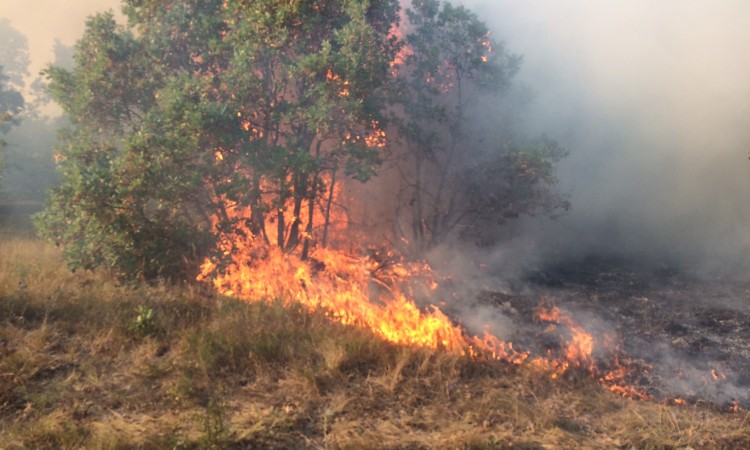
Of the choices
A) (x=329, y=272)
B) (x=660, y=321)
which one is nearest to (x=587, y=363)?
(x=660, y=321)

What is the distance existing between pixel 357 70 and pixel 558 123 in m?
11.6

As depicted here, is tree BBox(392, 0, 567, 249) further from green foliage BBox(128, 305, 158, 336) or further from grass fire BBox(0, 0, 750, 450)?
green foliage BBox(128, 305, 158, 336)

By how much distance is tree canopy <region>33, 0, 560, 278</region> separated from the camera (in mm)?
8234

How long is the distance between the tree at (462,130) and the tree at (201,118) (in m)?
1.52

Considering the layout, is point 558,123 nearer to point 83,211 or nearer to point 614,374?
point 614,374

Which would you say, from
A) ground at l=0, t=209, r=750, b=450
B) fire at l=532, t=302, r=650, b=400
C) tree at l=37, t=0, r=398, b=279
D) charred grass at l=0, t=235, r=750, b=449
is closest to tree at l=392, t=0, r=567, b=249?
tree at l=37, t=0, r=398, b=279

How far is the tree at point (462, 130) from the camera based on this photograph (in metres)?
11.7

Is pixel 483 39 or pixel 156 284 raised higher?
pixel 483 39

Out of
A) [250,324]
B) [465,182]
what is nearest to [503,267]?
[465,182]

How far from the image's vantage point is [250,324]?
7016 mm

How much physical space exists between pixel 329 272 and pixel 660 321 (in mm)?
6843

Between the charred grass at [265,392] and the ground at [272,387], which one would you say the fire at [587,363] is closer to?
the ground at [272,387]

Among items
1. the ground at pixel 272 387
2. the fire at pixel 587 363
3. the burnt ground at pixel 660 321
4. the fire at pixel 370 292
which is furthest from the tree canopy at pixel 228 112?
the fire at pixel 587 363

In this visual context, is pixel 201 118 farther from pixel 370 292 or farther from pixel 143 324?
pixel 370 292
